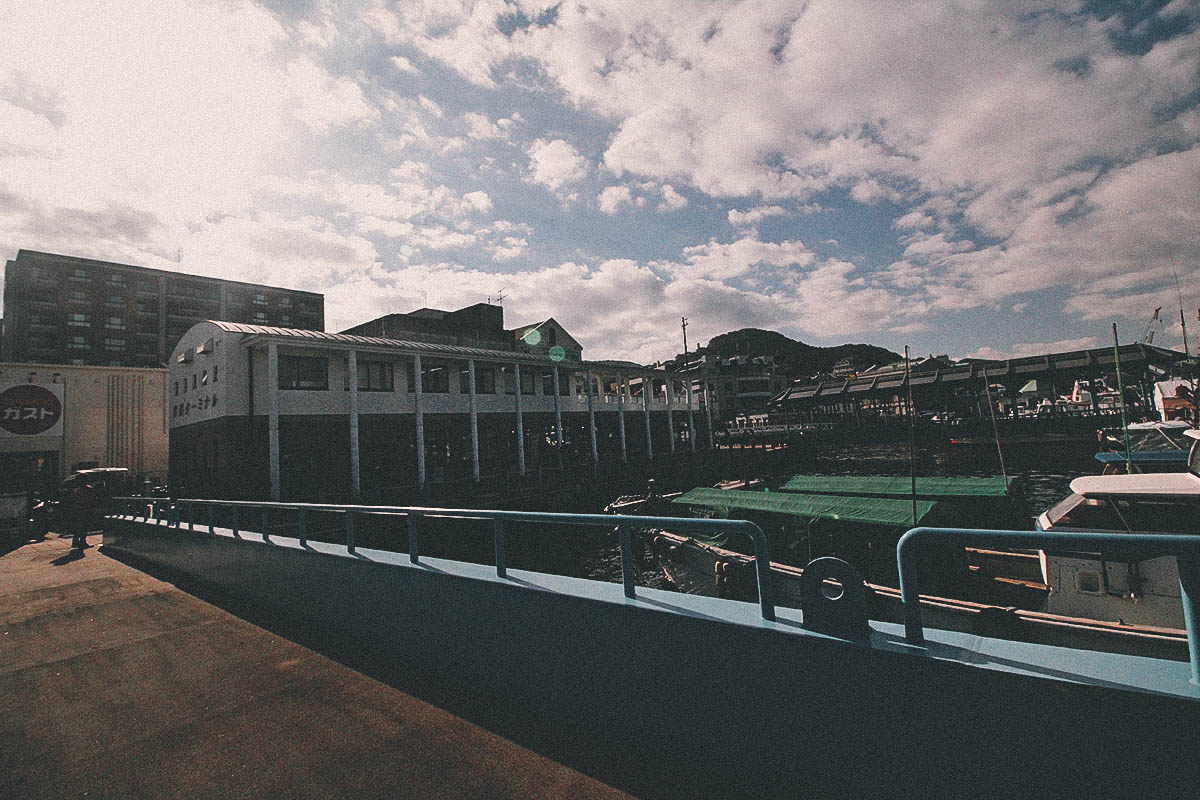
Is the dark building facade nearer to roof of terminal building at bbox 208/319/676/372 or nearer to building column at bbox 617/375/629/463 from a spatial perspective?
roof of terminal building at bbox 208/319/676/372

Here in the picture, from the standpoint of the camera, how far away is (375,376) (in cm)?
2330

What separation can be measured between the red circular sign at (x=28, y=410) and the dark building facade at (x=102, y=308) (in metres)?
26.2

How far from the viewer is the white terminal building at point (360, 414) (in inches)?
781

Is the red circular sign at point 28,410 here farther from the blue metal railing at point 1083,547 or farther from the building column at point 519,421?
the blue metal railing at point 1083,547

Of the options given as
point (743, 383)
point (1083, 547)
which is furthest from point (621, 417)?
point (743, 383)

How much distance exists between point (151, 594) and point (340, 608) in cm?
485

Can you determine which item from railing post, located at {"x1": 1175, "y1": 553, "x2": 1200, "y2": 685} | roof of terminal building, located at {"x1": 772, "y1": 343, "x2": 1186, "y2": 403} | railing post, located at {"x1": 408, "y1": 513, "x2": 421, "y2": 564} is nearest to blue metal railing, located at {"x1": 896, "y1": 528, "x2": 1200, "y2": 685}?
railing post, located at {"x1": 1175, "y1": 553, "x2": 1200, "y2": 685}

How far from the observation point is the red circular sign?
26.0 m

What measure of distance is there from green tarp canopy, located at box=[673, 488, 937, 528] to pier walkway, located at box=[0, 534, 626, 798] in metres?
10.9

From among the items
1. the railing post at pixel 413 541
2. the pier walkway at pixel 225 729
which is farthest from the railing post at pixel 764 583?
the railing post at pixel 413 541

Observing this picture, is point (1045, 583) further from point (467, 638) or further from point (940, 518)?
point (467, 638)

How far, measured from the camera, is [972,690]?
2092 millimetres

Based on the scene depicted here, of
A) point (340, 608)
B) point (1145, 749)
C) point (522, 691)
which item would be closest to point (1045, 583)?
point (1145, 749)

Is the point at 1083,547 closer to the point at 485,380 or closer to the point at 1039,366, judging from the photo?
the point at 485,380
